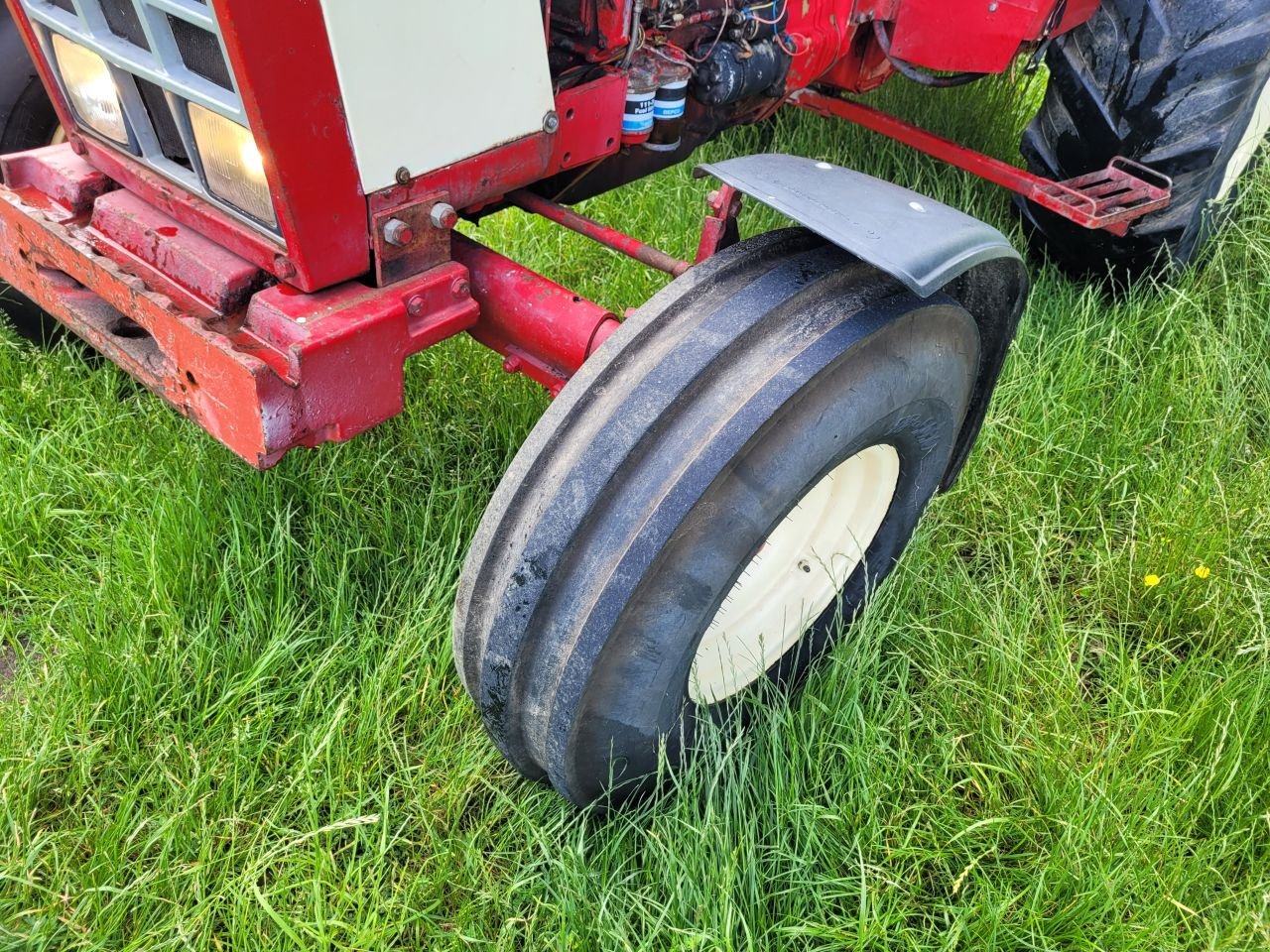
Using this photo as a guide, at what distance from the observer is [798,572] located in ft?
6.09

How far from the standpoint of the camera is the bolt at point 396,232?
4.91 feet

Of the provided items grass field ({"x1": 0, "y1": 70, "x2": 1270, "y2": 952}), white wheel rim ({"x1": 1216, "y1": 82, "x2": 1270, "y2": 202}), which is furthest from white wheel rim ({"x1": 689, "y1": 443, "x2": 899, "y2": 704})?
white wheel rim ({"x1": 1216, "y1": 82, "x2": 1270, "y2": 202})

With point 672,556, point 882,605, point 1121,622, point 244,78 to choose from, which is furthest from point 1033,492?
point 244,78

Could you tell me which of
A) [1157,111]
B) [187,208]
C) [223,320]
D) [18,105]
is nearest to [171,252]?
[187,208]

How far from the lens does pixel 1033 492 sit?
7.41 feet

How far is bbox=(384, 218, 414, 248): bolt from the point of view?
1497 mm

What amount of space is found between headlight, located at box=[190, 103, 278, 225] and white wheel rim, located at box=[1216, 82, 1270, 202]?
2.37m

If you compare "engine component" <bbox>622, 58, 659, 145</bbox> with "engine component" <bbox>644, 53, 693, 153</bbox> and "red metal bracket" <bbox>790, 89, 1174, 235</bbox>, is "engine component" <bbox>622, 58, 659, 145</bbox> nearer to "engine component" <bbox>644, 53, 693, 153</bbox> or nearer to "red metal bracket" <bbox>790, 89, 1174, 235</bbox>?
"engine component" <bbox>644, 53, 693, 153</bbox>

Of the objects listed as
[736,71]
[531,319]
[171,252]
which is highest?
[736,71]

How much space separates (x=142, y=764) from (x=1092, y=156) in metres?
2.53

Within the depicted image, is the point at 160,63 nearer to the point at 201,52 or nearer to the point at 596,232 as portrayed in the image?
the point at 201,52

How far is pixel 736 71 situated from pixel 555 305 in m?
0.67

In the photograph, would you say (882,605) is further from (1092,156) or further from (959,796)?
(1092,156)

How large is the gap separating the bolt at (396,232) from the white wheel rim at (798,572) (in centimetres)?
78
